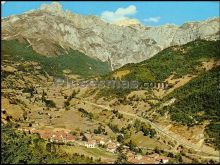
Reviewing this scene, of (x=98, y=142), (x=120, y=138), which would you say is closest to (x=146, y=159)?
(x=98, y=142)

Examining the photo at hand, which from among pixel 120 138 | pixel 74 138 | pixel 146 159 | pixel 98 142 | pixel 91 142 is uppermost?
pixel 74 138

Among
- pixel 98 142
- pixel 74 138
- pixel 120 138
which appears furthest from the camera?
pixel 120 138

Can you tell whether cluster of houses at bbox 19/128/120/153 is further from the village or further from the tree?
the tree

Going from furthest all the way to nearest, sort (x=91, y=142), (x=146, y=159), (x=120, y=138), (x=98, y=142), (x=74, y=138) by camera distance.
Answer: (x=120, y=138)
(x=74, y=138)
(x=98, y=142)
(x=91, y=142)
(x=146, y=159)

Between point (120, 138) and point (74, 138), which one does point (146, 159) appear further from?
point (120, 138)

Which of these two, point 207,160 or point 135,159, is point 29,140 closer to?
point 135,159

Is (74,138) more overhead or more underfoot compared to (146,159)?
more overhead

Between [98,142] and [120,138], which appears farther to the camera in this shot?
[120,138]

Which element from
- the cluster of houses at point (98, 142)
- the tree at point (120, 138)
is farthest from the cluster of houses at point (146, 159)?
the tree at point (120, 138)

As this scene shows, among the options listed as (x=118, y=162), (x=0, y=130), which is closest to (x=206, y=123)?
(x=118, y=162)

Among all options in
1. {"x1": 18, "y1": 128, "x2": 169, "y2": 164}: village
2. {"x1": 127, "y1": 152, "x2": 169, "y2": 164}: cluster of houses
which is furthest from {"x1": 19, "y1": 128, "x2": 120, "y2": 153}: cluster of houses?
{"x1": 127, "y1": 152, "x2": 169, "y2": 164}: cluster of houses
